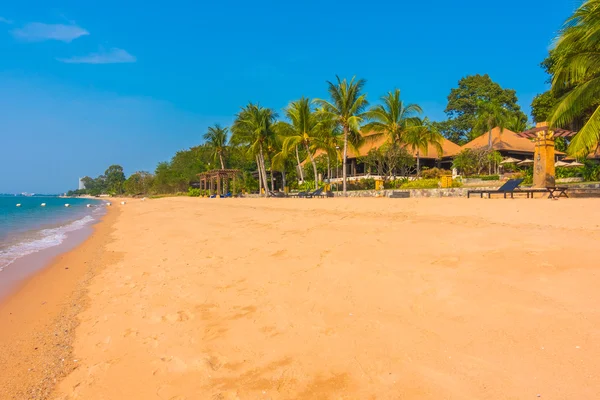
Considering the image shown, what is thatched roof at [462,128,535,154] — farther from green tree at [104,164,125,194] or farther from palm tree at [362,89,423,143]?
green tree at [104,164,125,194]

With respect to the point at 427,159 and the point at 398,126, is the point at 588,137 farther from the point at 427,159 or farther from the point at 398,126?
the point at 427,159

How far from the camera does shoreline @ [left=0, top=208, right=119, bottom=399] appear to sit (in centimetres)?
253

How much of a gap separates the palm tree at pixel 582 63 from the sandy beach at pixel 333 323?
544 cm

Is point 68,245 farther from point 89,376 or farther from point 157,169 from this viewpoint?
point 157,169

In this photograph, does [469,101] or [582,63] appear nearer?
[582,63]

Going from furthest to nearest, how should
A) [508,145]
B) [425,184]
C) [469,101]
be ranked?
1. [469,101]
2. [508,145]
3. [425,184]

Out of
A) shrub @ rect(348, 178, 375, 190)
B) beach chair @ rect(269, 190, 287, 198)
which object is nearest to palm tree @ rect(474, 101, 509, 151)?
shrub @ rect(348, 178, 375, 190)

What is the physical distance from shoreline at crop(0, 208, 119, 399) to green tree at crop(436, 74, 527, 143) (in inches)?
1891

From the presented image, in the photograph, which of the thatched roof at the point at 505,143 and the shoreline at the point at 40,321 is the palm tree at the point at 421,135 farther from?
the shoreline at the point at 40,321

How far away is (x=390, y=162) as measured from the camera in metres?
24.8

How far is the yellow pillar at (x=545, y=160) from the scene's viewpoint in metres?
12.0

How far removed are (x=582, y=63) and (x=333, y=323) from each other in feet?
38.8

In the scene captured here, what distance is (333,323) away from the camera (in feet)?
9.44

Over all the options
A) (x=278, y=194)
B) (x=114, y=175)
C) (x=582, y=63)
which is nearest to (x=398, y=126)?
(x=278, y=194)
